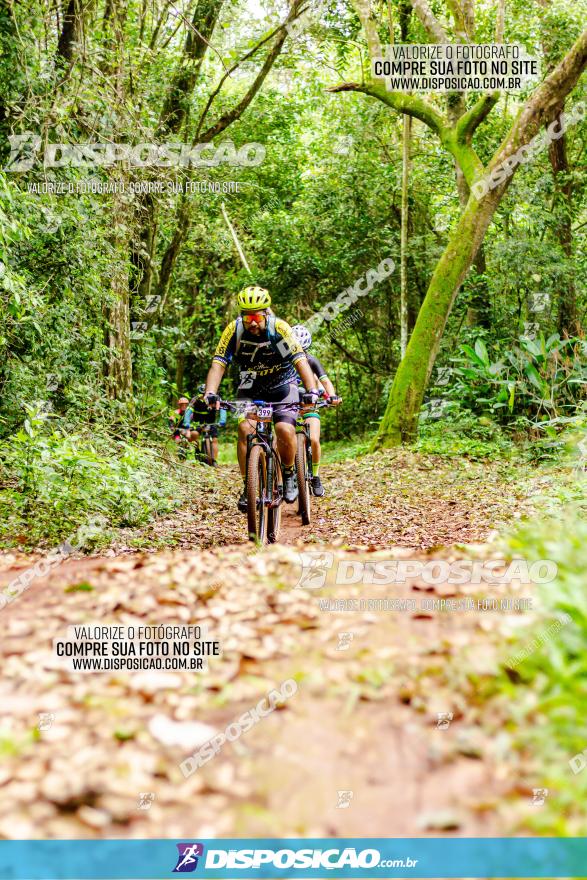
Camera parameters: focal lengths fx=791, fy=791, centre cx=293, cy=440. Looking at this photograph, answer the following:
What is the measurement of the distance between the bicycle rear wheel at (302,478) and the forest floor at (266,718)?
2.77 m

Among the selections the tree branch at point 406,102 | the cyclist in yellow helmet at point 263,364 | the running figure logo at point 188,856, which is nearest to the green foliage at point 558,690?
the running figure logo at point 188,856

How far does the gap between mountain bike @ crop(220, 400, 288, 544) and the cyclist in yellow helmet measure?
0.33ft

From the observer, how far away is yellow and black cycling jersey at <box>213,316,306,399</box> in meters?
6.84

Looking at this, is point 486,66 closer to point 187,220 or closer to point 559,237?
point 559,237

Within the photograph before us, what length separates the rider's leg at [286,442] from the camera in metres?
6.96

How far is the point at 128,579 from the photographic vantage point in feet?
14.6

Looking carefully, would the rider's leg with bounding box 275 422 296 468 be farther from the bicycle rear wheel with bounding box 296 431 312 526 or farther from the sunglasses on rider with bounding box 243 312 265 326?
the sunglasses on rider with bounding box 243 312 265 326

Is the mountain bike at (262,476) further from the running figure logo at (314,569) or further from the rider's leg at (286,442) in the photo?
the running figure logo at (314,569)

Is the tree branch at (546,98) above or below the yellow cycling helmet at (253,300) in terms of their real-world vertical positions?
above

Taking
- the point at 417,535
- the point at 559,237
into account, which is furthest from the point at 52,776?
the point at 559,237

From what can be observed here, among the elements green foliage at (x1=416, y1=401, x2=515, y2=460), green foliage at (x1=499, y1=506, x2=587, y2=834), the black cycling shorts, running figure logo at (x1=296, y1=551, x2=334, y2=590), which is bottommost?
green foliage at (x1=416, y1=401, x2=515, y2=460)

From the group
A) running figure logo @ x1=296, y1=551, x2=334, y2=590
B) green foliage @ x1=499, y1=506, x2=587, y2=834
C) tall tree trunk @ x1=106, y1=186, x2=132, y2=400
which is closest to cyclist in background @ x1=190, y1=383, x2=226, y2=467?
tall tree trunk @ x1=106, y1=186, x2=132, y2=400

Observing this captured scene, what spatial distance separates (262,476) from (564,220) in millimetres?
10486

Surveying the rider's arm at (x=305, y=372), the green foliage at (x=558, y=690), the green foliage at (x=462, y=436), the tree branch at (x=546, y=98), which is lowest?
the green foliage at (x=462, y=436)
